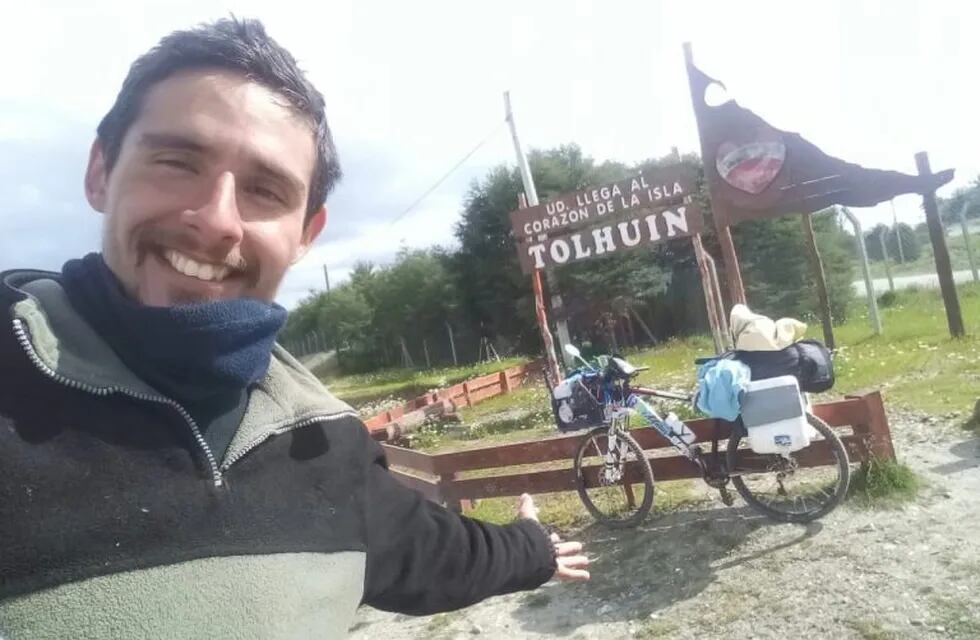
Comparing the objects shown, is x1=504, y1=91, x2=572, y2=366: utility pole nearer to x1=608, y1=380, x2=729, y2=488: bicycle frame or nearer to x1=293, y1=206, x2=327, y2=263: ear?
x1=608, y1=380, x2=729, y2=488: bicycle frame

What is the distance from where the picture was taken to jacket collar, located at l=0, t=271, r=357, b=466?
94 cm

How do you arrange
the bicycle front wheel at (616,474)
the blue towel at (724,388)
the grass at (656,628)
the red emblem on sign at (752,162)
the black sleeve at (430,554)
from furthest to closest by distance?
the red emblem on sign at (752,162)
the bicycle front wheel at (616,474)
the blue towel at (724,388)
the grass at (656,628)
the black sleeve at (430,554)

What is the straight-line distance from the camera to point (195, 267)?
1.06 meters

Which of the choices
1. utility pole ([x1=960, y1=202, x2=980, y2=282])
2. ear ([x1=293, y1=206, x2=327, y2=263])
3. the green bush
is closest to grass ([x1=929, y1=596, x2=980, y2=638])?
ear ([x1=293, y1=206, x2=327, y2=263])

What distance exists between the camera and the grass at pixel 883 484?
169 inches

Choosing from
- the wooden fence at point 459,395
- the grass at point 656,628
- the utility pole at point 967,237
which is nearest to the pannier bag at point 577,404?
the grass at point 656,628

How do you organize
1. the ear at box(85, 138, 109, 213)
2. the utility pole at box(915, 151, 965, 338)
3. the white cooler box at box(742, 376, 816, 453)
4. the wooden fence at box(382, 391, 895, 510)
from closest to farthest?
the ear at box(85, 138, 109, 213)
the white cooler box at box(742, 376, 816, 453)
the wooden fence at box(382, 391, 895, 510)
the utility pole at box(915, 151, 965, 338)

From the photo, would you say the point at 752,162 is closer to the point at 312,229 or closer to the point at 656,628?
the point at 656,628

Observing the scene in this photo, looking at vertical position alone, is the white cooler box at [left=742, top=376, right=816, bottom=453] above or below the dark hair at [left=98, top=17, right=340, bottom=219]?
below

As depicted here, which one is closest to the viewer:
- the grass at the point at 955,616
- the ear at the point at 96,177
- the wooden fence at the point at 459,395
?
the ear at the point at 96,177

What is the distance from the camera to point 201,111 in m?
1.10

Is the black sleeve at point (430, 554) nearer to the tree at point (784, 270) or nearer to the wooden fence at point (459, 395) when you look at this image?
the wooden fence at point (459, 395)

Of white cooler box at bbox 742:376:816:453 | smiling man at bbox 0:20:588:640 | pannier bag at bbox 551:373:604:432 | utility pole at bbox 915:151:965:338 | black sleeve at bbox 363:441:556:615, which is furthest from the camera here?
utility pole at bbox 915:151:965:338

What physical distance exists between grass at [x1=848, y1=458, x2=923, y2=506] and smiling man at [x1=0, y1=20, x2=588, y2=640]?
4051 millimetres
